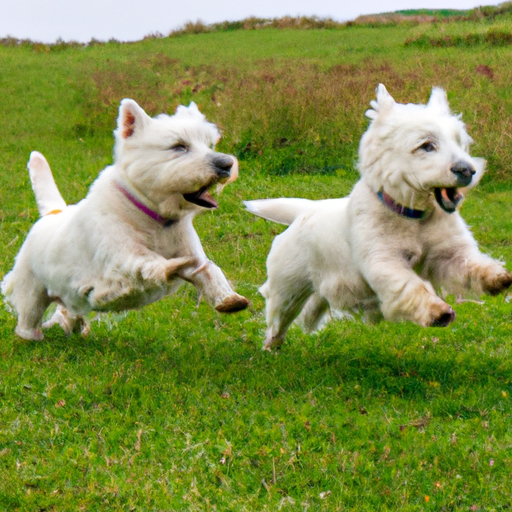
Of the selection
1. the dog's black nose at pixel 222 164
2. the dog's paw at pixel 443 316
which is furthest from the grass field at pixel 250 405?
the dog's black nose at pixel 222 164

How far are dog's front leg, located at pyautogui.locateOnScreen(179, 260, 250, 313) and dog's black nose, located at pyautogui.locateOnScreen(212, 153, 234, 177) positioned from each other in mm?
597

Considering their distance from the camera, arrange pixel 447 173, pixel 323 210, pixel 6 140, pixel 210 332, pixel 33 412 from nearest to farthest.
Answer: pixel 447 173 → pixel 33 412 → pixel 323 210 → pixel 210 332 → pixel 6 140

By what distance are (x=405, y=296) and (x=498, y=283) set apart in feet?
1.84

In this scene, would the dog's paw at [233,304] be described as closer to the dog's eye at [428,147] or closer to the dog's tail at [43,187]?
the dog's eye at [428,147]

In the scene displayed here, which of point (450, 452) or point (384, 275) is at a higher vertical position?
point (384, 275)

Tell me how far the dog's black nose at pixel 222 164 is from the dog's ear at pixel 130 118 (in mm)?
639

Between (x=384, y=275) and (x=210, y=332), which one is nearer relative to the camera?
(x=384, y=275)

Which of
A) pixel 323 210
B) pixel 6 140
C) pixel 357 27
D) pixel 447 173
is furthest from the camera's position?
pixel 357 27

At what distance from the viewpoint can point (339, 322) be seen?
7.25m

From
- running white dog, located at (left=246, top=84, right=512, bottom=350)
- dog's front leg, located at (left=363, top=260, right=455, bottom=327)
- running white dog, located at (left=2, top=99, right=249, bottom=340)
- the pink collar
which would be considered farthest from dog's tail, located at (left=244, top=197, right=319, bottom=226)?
dog's front leg, located at (left=363, top=260, right=455, bottom=327)

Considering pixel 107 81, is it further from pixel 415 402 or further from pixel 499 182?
pixel 415 402

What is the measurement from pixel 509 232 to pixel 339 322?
438 cm

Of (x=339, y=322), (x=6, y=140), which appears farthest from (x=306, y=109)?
(x=339, y=322)

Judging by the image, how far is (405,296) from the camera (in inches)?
196
